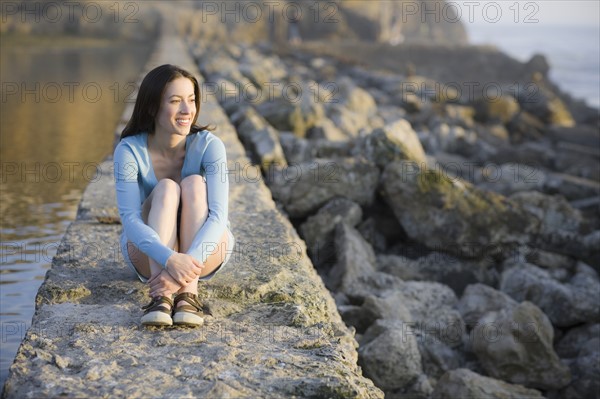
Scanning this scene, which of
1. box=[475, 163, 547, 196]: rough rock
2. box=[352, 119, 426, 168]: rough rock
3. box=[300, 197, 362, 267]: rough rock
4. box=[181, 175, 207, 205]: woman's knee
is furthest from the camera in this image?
box=[475, 163, 547, 196]: rough rock

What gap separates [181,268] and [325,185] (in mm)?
2717

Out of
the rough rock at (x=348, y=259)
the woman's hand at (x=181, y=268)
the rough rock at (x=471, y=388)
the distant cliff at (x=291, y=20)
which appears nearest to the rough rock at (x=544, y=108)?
the rough rock at (x=348, y=259)

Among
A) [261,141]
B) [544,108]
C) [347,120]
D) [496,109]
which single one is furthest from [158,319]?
[544,108]

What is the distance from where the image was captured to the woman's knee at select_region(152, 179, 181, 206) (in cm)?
311

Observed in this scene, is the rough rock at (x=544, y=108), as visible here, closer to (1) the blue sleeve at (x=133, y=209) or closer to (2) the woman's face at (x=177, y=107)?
(2) the woman's face at (x=177, y=107)

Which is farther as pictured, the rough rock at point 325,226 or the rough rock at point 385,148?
the rough rock at point 385,148

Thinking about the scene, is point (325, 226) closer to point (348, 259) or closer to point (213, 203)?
point (348, 259)

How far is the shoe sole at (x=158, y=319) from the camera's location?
280cm

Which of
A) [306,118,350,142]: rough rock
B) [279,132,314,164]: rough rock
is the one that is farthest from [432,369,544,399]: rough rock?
[306,118,350,142]: rough rock

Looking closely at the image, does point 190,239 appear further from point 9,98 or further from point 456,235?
point 9,98

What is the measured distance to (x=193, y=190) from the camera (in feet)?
10.4

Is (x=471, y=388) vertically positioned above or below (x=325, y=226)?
below

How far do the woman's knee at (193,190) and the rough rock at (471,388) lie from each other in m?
1.41

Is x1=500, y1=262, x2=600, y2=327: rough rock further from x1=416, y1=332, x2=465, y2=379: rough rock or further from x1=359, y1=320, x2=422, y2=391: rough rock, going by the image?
x1=359, y1=320, x2=422, y2=391: rough rock
